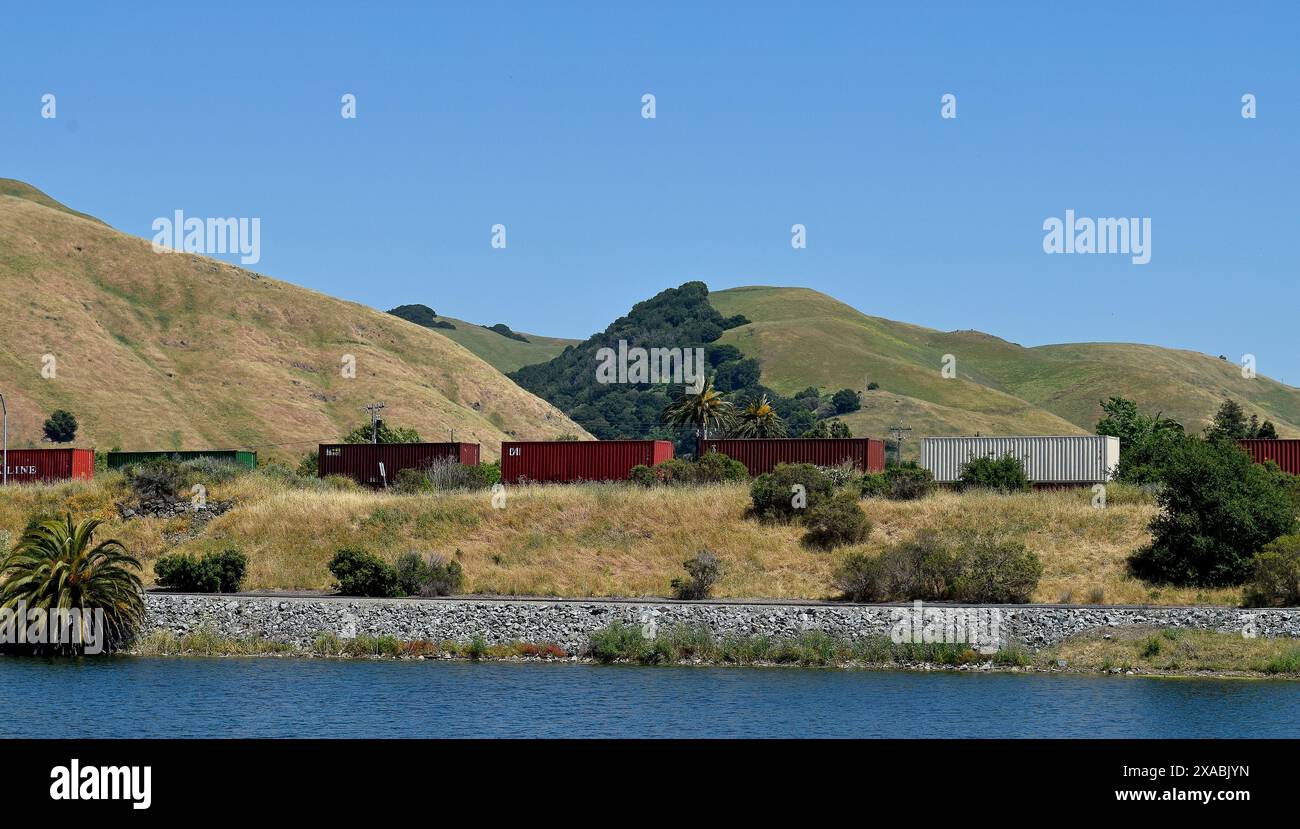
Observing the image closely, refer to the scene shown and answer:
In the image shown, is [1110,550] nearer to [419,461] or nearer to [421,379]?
[419,461]

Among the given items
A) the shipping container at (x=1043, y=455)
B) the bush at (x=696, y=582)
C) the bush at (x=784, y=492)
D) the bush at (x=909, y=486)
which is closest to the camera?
the bush at (x=696, y=582)

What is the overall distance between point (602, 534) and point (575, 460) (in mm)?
13538

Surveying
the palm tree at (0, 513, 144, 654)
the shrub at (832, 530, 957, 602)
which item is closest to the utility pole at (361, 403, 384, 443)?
the palm tree at (0, 513, 144, 654)

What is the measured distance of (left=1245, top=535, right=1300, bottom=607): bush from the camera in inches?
1677

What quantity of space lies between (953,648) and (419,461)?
37.8 m

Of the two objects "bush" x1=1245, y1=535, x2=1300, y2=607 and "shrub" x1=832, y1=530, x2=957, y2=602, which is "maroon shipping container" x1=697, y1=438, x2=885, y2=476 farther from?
"bush" x1=1245, y1=535, x2=1300, y2=607

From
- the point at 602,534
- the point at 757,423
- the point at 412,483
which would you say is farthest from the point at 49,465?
the point at 757,423

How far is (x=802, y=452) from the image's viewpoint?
222 ft

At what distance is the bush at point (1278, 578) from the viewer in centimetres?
4259

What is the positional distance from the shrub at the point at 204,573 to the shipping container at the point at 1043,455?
3385 cm

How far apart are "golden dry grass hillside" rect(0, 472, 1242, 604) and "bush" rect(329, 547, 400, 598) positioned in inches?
116

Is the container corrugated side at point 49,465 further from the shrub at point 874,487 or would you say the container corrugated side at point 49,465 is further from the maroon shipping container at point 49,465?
the shrub at point 874,487

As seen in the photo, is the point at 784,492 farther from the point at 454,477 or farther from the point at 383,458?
the point at 383,458

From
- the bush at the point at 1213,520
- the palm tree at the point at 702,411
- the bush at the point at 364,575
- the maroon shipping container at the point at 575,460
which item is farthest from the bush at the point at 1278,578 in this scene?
the palm tree at the point at 702,411
